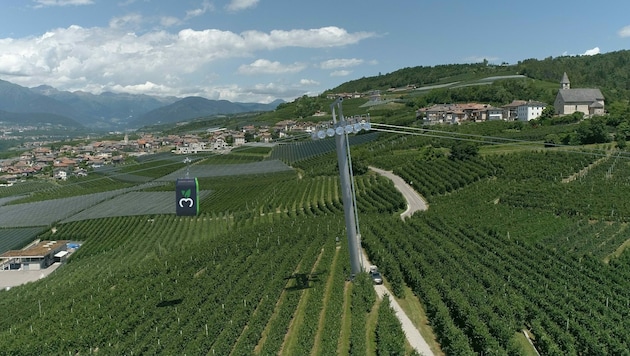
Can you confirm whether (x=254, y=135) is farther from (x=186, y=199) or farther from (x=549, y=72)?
(x=186, y=199)

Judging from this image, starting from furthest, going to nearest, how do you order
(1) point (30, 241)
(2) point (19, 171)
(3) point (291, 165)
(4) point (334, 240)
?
(2) point (19, 171) → (3) point (291, 165) → (1) point (30, 241) → (4) point (334, 240)

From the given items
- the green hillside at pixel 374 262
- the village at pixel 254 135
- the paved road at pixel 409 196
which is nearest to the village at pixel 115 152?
the village at pixel 254 135

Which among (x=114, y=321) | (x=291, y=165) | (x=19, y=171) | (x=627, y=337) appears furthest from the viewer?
(x=19, y=171)

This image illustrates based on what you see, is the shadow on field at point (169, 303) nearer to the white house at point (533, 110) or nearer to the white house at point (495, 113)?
the white house at point (533, 110)

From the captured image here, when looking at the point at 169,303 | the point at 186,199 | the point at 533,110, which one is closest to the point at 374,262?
the point at 169,303

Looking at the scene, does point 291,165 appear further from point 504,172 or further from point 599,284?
point 599,284

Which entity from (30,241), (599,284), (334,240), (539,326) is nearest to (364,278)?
(539,326)

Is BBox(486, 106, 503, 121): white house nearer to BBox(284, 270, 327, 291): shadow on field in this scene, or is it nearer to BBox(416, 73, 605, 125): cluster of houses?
BBox(416, 73, 605, 125): cluster of houses
